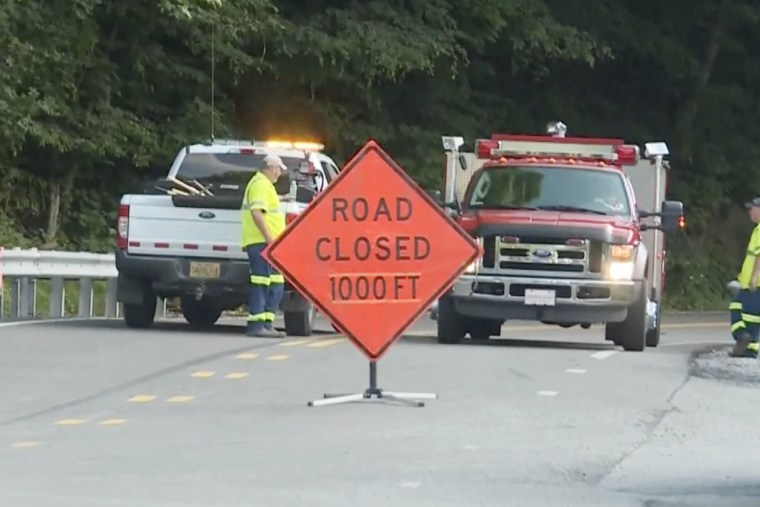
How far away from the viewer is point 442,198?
21391 mm

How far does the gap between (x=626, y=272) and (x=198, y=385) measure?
5637 millimetres

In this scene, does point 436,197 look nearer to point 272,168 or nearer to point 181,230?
point 272,168

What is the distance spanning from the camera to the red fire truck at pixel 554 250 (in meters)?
18.2

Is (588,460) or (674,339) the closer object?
(588,460)

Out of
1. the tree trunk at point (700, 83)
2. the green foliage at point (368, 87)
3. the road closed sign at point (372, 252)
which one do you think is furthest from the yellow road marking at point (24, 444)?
the tree trunk at point (700, 83)

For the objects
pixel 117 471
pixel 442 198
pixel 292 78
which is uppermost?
pixel 292 78

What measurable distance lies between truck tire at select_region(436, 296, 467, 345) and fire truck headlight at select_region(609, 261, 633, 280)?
1.59 m

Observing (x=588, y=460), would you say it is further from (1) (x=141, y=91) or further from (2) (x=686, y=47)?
(2) (x=686, y=47)

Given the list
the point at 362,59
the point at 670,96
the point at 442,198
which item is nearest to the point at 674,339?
the point at 442,198

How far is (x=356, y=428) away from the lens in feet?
39.7

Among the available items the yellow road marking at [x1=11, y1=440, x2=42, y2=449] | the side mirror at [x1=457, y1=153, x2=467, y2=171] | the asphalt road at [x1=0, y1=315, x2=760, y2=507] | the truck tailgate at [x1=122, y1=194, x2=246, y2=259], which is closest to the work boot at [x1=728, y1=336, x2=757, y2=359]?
the asphalt road at [x1=0, y1=315, x2=760, y2=507]

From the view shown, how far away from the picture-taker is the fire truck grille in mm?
18281

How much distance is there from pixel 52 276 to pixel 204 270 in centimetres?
362

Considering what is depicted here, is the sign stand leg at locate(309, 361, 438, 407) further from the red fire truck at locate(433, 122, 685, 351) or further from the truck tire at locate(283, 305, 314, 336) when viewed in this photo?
the truck tire at locate(283, 305, 314, 336)
